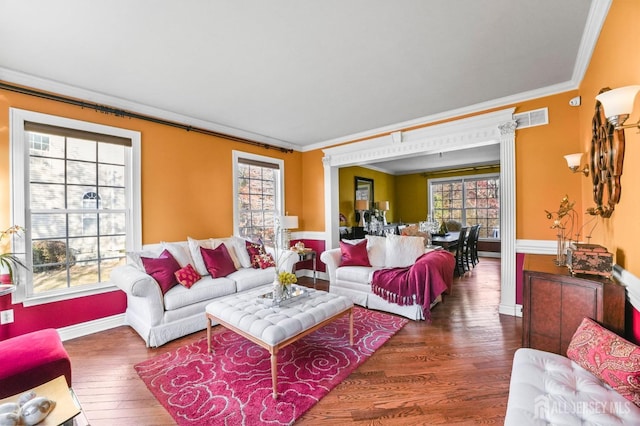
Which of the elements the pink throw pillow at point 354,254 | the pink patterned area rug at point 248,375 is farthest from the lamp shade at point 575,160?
the pink throw pillow at point 354,254

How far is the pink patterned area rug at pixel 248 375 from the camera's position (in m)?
1.84

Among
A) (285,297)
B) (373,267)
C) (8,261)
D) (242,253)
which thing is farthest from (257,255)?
(8,261)

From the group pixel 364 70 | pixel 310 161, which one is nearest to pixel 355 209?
pixel 310 161

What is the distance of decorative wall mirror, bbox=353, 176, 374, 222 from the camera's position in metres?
7.06

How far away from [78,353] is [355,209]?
5.66 m

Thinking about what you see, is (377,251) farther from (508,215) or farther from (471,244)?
(471,244)

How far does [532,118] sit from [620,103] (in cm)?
227

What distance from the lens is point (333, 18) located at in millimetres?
1978

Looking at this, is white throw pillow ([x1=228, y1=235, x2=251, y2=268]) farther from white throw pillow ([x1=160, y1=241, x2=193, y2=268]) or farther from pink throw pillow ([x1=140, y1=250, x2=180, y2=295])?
pink throw pillow ([x1=140, y1=250, x2=180, y2=295])

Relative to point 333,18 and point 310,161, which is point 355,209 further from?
point 333,18

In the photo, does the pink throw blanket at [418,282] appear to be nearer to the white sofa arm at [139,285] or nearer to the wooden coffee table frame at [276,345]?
the wooden coffee table frame at [276,345]

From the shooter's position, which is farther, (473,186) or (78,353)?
(473,186)

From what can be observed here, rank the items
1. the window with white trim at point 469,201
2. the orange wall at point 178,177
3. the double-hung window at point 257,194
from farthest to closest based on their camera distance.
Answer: the window with white trim at point 469,201
the double-hung window at point 257,194
the orange wall at point 178,177

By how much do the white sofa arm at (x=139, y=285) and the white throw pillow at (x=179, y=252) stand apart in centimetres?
48
